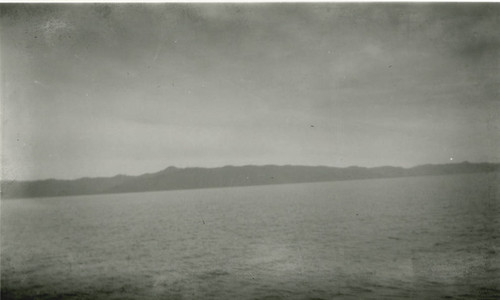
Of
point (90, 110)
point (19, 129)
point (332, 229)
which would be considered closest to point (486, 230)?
point (332, 229)

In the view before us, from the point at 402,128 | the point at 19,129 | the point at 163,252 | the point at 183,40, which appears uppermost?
the point at 183,40

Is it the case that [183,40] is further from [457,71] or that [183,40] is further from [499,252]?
[499,252]

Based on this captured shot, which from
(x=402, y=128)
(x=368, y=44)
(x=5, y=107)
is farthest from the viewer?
(x=402, y=128)

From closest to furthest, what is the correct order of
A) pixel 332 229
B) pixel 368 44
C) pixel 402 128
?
pixel 368 44 → pixel 402 128 → pixel 332 229

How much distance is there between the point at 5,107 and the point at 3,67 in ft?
3.01

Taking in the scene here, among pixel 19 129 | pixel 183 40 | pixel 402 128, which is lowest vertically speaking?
pixel 19 129

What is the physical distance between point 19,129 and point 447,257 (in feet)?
48.3

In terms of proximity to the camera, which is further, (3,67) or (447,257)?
(447,257)

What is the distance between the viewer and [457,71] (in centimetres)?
994

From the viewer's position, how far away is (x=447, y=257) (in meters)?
13.9

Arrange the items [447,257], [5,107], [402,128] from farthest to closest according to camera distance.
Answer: [402,128]
[447,257]
[5,107]

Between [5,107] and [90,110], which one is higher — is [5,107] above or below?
below

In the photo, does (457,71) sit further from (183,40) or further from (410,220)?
(410,220)

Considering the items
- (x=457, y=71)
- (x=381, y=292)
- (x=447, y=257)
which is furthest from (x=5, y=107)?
(x=447, y=257)
